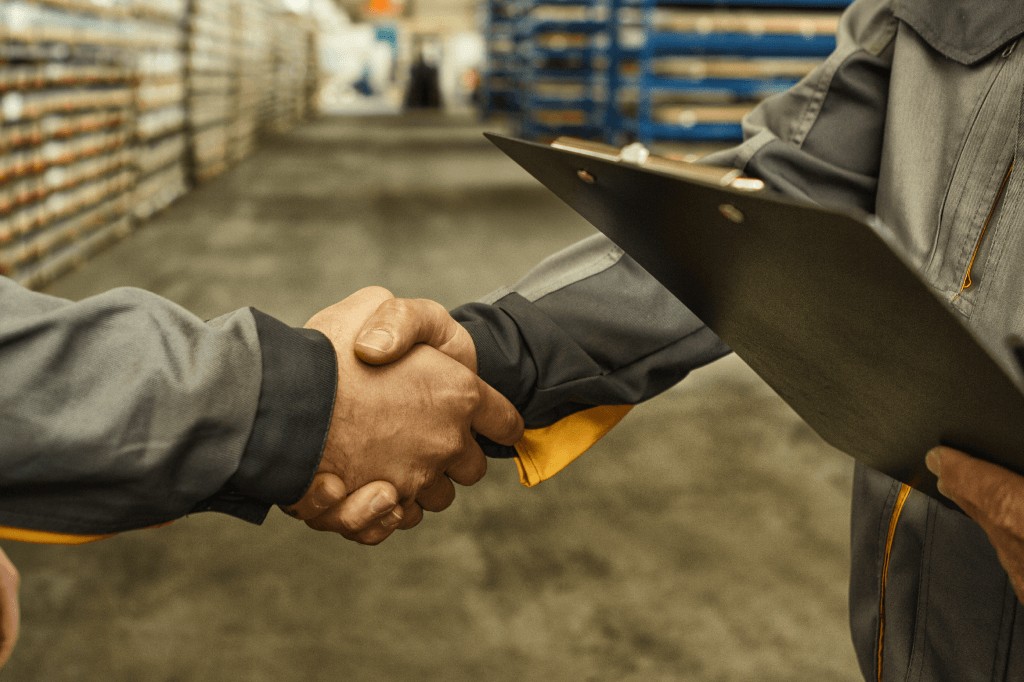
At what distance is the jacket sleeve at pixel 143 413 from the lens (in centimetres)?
71

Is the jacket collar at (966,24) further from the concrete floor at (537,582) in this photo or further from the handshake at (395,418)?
the concrete floor at (537,582)

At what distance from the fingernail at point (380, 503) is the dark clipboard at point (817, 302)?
42 centimetres

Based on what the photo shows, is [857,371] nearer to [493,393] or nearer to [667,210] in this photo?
[667,210]

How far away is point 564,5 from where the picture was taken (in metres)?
10.3

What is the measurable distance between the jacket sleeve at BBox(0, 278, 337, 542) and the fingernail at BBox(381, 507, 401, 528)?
169 mm

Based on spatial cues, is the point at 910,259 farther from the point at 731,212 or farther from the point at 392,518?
the point at 392,518

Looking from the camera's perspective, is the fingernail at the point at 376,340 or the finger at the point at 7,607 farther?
the fingernail at the point at 376,340

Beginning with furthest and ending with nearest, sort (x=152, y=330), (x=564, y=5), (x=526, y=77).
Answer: (x=526, y=77), (x=564, y=5), (x=152, y=330)

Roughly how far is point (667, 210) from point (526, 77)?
1107cm

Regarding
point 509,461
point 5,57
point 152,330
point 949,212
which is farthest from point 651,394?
point 5,57

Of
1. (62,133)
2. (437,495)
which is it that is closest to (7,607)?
(437,495)

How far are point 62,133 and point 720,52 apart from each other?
184 inches

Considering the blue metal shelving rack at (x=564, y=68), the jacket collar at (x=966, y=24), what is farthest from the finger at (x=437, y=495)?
the blue metal shelving rack at (x=564, y=68)

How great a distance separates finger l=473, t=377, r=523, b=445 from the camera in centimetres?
101
